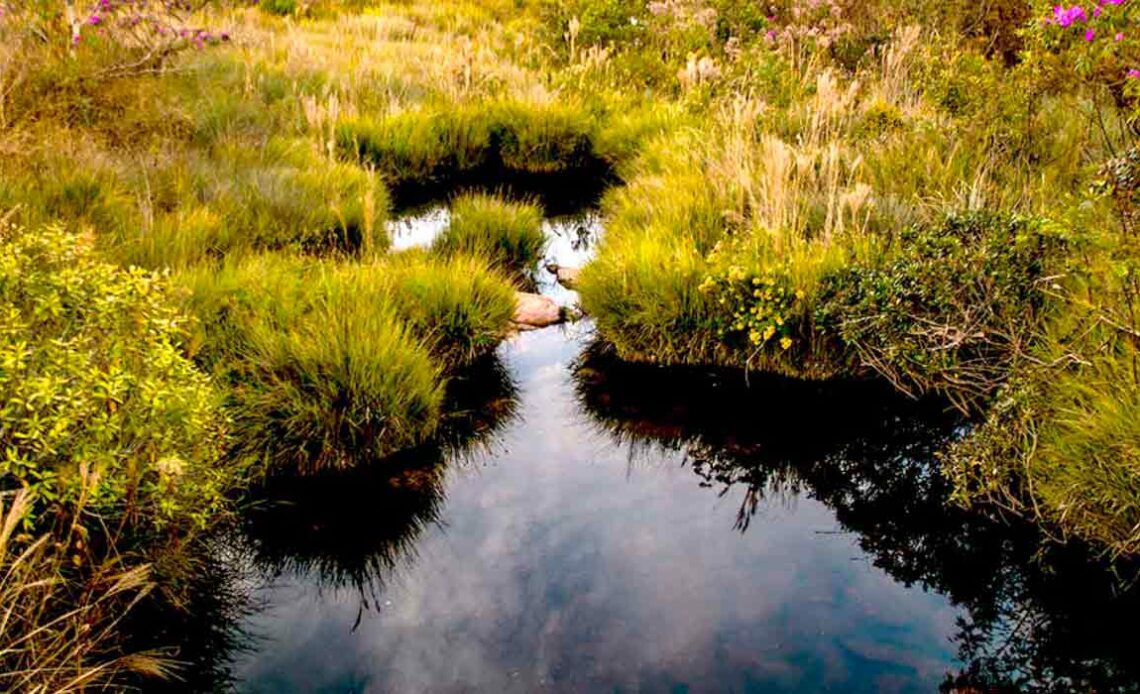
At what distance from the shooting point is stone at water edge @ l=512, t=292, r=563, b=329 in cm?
684

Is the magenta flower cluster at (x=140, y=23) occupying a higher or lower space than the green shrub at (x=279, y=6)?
higher

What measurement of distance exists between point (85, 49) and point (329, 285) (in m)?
5.07

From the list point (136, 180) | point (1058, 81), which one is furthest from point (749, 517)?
point (136, 180)

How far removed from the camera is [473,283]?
6.29 m

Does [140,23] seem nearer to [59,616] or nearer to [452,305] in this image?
[452,305]

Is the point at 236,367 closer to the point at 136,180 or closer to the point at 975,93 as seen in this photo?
the point at 136,180

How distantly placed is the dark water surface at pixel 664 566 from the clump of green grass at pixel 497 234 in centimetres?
200

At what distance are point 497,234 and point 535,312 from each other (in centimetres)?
112

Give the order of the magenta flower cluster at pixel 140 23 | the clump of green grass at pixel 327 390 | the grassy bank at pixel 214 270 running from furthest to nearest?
the magenta flower cluster at pixel 140 23 < the clump of green grass at pixel 327 390 < the grassy bank at pixel 214 270

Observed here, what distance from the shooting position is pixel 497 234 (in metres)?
7.73

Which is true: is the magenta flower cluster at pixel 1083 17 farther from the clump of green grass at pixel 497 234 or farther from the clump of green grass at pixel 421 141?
the clump of green grass at pixel 421 141

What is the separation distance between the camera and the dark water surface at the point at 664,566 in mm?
3617

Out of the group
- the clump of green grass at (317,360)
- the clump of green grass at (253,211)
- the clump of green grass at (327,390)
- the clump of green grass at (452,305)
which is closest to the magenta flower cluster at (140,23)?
the clump of green grass at (253,211)

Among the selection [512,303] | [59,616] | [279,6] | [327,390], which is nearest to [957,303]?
[512,303]
